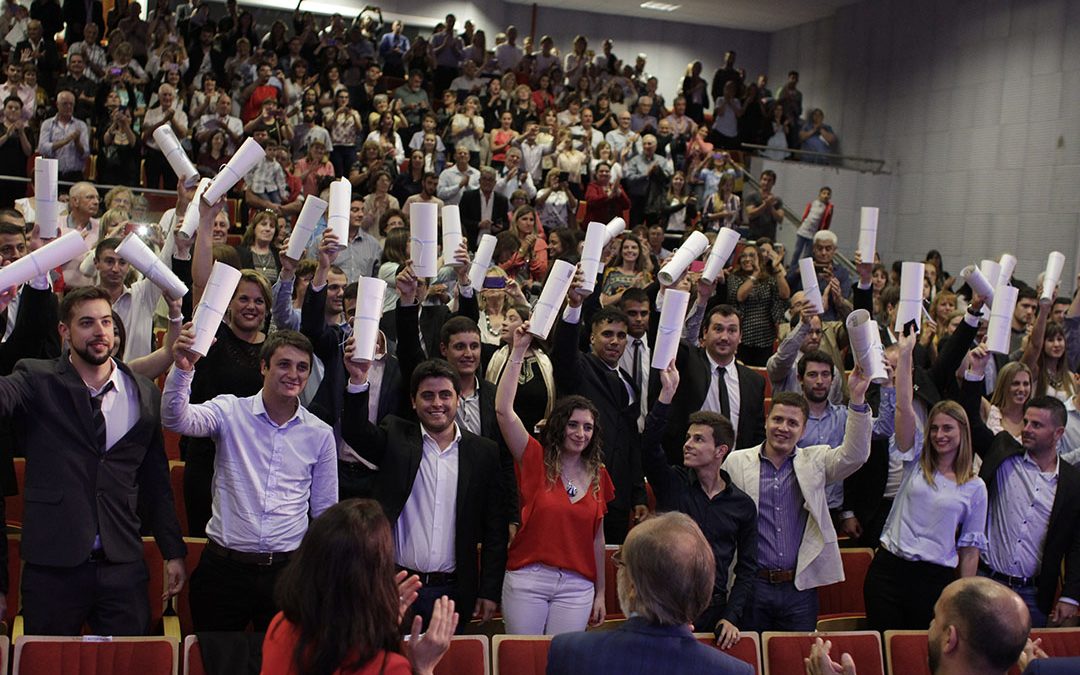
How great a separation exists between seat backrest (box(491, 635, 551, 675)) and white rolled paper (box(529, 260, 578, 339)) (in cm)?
101

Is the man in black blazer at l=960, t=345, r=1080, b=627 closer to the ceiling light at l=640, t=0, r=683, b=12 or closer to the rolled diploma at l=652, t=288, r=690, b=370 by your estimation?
the rolled diploma at l=652, t=288, r=690, b=370

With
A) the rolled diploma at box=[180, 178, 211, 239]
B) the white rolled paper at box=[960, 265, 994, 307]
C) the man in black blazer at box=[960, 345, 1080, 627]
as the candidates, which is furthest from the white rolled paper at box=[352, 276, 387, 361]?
the white rolled paper at box=[960, 265, 994, 307]

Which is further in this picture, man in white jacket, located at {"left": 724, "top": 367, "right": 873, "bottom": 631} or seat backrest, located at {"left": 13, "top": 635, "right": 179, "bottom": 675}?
man in white jacket, located at {"left": 724, "top": 367, "right": 873, "bottom": 631}

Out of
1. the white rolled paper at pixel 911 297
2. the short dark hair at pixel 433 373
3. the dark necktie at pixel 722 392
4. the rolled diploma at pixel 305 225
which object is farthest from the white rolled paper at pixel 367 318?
the white rolled paper at pixel 911 297

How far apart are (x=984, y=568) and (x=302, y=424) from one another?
8.51 feet

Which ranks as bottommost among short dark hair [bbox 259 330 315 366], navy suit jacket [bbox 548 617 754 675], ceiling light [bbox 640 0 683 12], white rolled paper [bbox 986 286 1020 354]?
navy suit jacket [bbox 548 617 754 675]

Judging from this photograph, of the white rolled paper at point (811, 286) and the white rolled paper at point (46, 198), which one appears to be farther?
the white rolled paper at point (811, 286)

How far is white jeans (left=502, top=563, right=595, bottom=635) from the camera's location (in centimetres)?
336

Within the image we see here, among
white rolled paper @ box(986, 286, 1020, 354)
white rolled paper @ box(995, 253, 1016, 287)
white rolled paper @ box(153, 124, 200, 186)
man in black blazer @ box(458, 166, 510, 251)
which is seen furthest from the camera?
man in black blazer @ box(458, 166, 510, 251)

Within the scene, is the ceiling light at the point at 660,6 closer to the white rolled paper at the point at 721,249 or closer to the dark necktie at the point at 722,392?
the white rolled paper at the point at 721,249

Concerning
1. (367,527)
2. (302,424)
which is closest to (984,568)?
(302,424)

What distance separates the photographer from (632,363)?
4621 millimetres

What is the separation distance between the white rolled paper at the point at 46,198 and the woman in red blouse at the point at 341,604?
230 cm

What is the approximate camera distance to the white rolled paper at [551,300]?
3.61m
